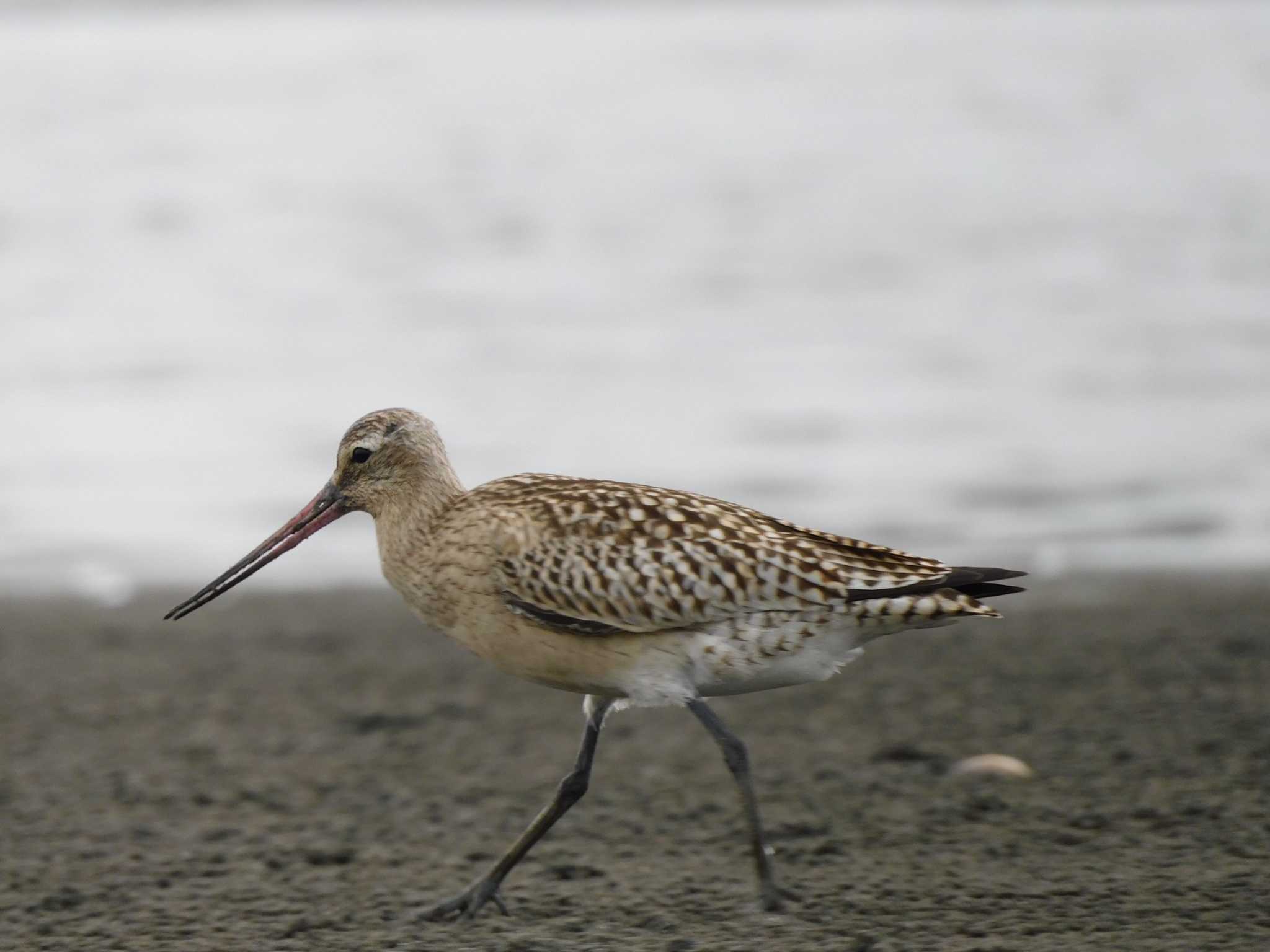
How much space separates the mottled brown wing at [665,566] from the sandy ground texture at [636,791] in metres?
0.84

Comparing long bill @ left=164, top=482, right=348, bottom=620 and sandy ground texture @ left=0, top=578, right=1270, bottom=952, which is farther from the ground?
long bill @ left=164, top=482, right=348, bottom=620

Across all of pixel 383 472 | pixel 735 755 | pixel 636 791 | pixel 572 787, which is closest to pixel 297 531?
pixel 383 472

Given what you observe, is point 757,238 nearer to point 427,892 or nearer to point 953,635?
point 953,635

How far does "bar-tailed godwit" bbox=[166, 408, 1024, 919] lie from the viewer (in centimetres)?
461

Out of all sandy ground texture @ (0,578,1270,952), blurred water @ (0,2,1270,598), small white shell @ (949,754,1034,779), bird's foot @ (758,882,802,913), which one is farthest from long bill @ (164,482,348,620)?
blurred water @ (0,2,1270,598)

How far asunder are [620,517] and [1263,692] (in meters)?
3.23

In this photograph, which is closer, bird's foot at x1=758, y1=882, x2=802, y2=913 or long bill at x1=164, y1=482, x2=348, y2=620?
bird's foot at x1=758, y1=882, x2=802, y2=913

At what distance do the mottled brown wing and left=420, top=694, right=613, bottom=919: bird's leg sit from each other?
415 millimetres

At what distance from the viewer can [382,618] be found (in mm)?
8578

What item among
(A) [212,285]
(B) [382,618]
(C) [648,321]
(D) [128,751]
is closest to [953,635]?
(B) [382,618]

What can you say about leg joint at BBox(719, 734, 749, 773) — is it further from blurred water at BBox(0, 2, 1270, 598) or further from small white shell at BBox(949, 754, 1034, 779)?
blurred water at BBox(0, 2, 1270, 598)

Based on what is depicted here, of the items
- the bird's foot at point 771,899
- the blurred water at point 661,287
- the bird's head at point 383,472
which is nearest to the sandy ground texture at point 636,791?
the bird's foot at point 771,899

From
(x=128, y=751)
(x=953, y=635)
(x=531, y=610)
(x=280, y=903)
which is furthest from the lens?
(x=953, y=635)

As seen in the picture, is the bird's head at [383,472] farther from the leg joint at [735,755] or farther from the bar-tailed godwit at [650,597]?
the leg joint at [735,755]
